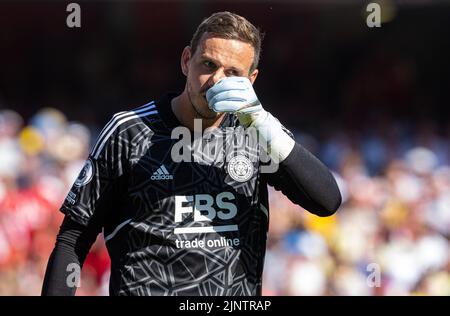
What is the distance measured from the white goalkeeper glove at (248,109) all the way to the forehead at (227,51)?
9cm

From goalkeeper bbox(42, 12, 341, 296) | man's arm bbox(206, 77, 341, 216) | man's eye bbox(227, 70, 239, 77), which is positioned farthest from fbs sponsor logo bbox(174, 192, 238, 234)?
man's eye bbox(227, 70, 239, 77)

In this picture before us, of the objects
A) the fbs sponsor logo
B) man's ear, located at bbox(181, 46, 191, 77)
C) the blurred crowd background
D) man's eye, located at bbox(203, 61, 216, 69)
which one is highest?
the blurred crowd background

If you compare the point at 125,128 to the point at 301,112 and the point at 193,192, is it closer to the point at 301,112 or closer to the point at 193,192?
the point at 193,192

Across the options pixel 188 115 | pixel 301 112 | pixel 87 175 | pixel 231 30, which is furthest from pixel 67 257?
pixel 301 112

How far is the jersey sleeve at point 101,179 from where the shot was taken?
3.34m

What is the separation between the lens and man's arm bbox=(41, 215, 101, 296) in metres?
3.28

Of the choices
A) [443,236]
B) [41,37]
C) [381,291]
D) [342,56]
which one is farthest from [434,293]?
[41,37]

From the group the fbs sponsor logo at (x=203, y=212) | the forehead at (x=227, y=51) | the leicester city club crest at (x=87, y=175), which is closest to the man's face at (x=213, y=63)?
the forehead at (x=227, y=51)

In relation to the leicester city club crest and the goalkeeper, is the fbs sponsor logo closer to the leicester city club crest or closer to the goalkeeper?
the goalkeeper

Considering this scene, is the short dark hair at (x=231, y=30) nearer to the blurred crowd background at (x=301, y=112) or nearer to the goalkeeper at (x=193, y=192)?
the goalkeeper at (x=193, y=192)

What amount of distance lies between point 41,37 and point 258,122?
11882 mm

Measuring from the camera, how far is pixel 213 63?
3.31 meters

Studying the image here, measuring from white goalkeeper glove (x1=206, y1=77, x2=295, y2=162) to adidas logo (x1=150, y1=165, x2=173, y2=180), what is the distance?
31cm
